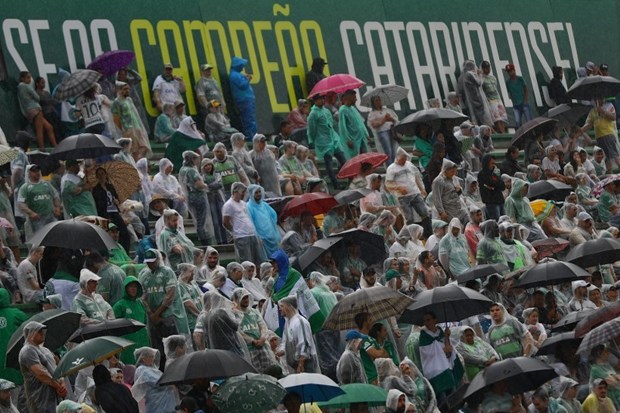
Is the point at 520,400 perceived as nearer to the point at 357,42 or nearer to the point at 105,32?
the point at 105,32

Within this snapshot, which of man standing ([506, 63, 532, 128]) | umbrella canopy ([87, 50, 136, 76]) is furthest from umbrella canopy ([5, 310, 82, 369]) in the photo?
man standing ([506, 63, 532, 128])

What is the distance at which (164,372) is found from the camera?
69.5ft

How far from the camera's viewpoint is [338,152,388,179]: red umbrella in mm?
30500

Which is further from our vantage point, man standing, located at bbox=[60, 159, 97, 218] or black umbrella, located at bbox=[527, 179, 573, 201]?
black umbrella, located at bbox=[527, 179, 573, 201]

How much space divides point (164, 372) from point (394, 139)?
1250 cm

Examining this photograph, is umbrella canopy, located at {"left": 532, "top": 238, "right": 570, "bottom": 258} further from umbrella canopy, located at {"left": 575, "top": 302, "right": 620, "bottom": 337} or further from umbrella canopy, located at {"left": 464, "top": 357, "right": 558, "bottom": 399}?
umbrella canopy, located at {"left": 464, "top": 357, "right": 558, "bottom": 399}

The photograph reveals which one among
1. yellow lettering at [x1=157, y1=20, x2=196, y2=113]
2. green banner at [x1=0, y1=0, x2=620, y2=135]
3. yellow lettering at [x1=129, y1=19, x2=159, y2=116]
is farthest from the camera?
yellow lettering at [x1=157, y1=20, x2=196, y2=113]

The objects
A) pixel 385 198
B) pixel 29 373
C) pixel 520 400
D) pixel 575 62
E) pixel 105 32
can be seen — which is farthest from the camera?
pixel 575 62

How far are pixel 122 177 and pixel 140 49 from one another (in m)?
6.98

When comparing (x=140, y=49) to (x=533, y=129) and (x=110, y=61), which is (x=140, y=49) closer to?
(x=110, y=61)

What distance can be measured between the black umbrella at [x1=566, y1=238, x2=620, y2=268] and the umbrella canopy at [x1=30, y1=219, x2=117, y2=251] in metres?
7.13

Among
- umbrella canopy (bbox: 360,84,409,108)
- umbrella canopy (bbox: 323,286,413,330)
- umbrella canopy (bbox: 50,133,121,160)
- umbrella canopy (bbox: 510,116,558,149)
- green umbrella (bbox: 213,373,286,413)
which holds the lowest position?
green umbrella (bbox: 213,373,286,413)

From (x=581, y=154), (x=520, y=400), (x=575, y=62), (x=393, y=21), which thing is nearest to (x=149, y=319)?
(x=520, y=400)

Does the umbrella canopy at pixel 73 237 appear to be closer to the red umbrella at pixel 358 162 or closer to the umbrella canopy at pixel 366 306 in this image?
the umbrella canopy at pixel 366 306
